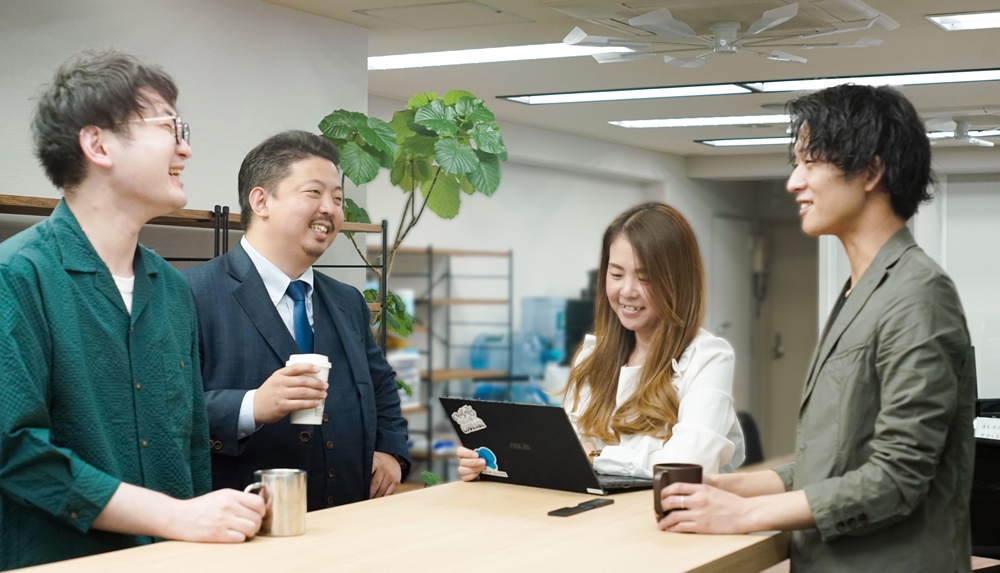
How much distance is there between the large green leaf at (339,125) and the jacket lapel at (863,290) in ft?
8.62

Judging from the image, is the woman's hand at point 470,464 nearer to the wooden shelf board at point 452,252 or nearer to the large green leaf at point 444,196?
the large green leaf at point 444,196

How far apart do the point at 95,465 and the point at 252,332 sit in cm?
70

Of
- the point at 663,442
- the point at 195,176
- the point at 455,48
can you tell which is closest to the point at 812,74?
the point at 455,48

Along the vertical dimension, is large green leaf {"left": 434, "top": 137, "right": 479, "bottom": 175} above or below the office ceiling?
below

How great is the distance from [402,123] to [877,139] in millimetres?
2759

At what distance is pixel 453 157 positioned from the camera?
3777 mm

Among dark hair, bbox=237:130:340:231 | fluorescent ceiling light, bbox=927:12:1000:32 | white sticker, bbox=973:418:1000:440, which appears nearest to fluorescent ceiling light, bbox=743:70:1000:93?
fluorescent ceiling light, bbox=927:12:1000:32

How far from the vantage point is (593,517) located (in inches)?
68.5

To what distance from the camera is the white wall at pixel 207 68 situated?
3293 millimetres

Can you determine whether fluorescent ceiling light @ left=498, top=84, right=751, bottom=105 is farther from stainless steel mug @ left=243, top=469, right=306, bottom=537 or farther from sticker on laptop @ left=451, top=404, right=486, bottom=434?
stainless steel mug @ left=243, top=469, right=306, bottom=537

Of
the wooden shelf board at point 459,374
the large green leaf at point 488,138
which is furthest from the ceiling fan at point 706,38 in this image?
the wooden shelf board at point 459,374

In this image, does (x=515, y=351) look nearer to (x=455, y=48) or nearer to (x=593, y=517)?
(x=455, y=48)

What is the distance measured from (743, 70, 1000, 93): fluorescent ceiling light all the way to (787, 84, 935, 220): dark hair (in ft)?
12.9

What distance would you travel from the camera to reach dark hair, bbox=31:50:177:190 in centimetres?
166
